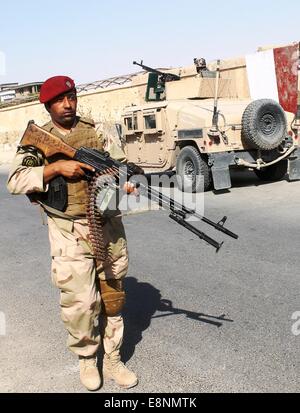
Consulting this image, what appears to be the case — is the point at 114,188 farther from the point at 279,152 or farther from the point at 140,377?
the point at 279,152

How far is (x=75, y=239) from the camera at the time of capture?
8.93 feet

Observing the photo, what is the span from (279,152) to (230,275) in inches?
232

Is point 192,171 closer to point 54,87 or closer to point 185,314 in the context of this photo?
point 185,314

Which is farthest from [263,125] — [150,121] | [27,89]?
[27,89]

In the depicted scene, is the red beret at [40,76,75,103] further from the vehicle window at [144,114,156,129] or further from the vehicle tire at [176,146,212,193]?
the vehicle window at [144,114,156,129]

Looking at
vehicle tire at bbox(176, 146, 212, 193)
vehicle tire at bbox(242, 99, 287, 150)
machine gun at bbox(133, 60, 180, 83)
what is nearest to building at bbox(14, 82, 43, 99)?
machine gun at bbox(133, 60, 180, 83)

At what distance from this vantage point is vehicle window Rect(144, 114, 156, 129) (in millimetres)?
10594

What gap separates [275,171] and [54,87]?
849 centimetres

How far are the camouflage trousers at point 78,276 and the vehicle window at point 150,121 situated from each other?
797 centimetres

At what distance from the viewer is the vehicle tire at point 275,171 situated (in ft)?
A: 33.9

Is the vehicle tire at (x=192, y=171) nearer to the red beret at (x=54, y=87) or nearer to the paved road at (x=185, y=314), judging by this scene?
the paved road at (x=185, y=314)

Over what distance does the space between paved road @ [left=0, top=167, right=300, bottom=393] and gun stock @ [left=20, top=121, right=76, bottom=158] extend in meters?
1.36

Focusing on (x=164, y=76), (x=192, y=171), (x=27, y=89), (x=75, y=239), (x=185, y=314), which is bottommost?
(x=185, y=314)
